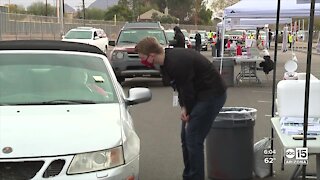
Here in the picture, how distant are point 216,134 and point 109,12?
4110 inches

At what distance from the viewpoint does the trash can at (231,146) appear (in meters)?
5.75

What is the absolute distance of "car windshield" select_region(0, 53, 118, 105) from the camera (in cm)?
495

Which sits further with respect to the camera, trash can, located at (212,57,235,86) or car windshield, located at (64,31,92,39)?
car windshield, located at (64,31,92,39)

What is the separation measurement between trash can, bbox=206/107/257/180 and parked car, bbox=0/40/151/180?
0.92 meters

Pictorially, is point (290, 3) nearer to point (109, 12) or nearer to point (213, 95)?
point (213, 95)

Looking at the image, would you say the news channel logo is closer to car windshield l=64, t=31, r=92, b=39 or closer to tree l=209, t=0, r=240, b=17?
car windshield l=64, t=31, r=92, b=39

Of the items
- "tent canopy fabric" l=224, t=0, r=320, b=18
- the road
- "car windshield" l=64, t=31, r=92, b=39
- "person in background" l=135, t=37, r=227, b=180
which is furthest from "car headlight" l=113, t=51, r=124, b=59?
"car windshield" l=64, t=31, r=92, b=39

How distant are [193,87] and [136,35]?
12.3m

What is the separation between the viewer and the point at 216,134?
5.79m

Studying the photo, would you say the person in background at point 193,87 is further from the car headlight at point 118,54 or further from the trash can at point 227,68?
the car headlight at point 118,54

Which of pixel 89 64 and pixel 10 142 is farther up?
pixel 89 64

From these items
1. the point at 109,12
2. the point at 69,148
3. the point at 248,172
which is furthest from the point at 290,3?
the point at 109,12

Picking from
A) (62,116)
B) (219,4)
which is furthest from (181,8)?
(62,116)

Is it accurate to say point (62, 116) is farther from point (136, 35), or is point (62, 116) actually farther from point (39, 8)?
point (39, 8)
